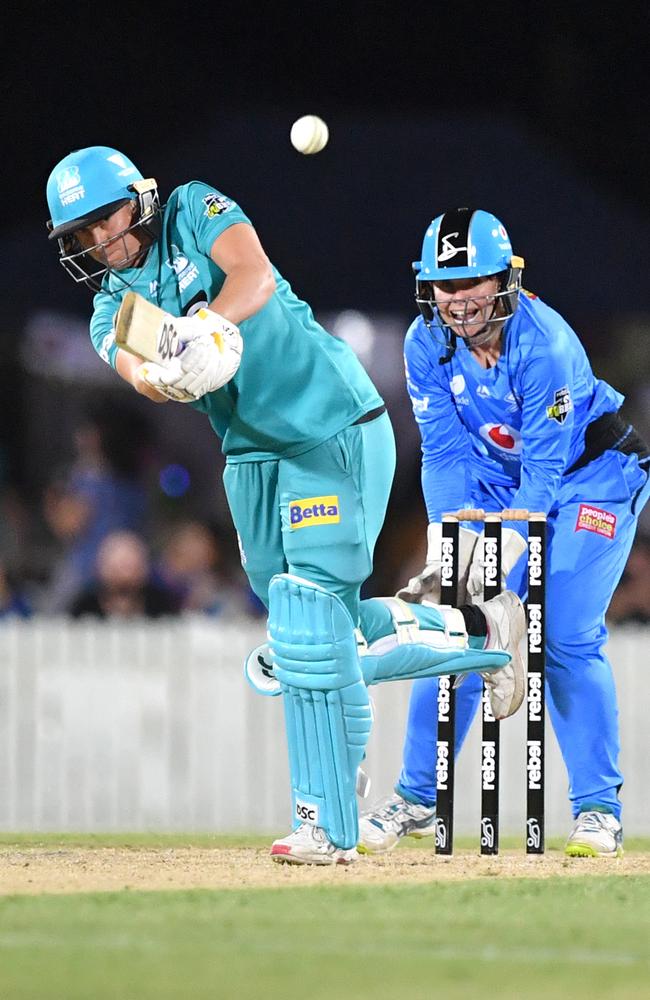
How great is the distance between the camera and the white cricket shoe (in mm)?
5035

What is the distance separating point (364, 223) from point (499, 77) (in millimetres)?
2595

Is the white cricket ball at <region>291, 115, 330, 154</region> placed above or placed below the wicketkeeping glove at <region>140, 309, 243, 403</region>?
above

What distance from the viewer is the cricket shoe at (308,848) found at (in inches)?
177

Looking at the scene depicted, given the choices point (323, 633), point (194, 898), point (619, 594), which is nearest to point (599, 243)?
point (619, 594)

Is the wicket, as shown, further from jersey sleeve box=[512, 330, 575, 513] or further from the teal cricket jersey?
the teal cricket jersey

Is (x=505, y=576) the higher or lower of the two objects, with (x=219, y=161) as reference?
lower

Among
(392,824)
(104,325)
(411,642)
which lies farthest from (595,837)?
(104,325)

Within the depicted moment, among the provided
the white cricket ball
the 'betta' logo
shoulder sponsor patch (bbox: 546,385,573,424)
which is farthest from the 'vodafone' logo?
A: the white cricket ball

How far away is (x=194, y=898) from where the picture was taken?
372 cm

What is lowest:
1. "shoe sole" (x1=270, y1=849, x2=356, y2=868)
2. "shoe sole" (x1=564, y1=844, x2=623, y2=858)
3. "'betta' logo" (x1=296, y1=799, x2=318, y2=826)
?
"shoe sole" (x1=564, y1=844, x2=623, y2=858)

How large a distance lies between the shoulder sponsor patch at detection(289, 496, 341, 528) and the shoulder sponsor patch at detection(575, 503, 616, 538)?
3.49 feet

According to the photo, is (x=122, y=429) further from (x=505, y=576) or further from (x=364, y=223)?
(x=505, y=576)

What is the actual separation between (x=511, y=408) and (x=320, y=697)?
4.21 feet

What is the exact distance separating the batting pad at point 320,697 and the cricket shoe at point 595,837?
97cm
